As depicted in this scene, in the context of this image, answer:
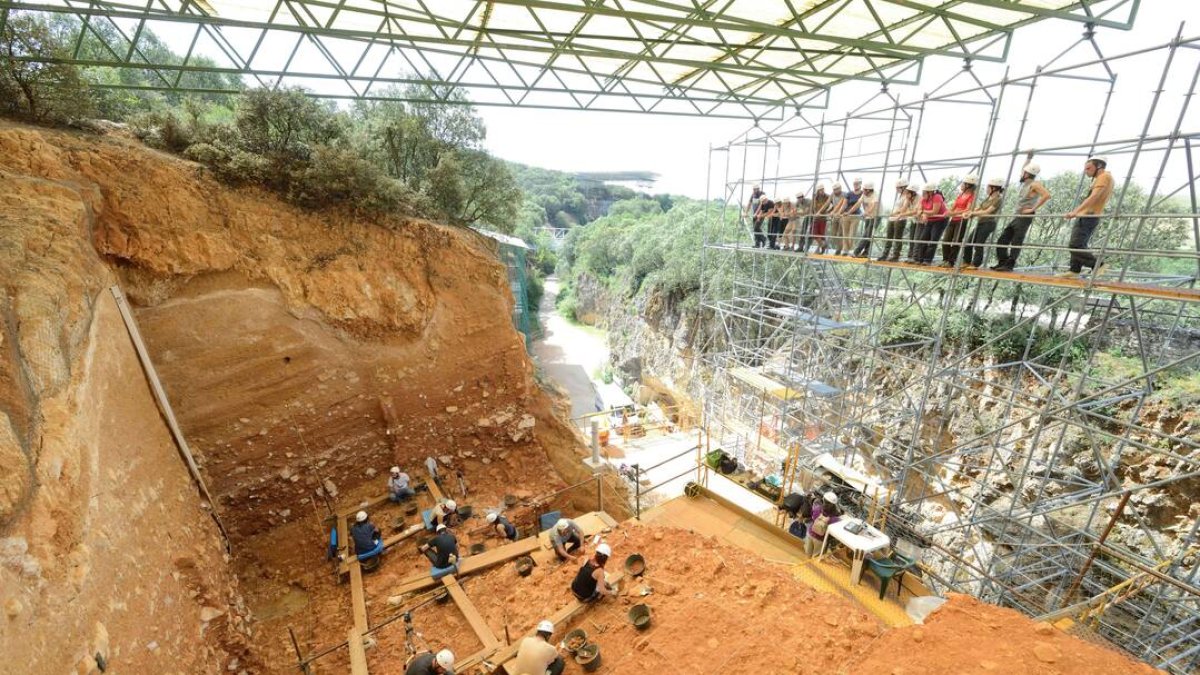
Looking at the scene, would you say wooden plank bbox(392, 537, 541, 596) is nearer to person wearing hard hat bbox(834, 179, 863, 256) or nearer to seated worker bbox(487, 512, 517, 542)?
seated worker bbox(487, 512, 517, 542)

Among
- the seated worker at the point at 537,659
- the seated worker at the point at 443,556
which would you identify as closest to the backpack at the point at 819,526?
the seated worker at the point at 537,659

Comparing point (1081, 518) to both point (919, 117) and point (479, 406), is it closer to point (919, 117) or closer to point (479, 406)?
point (919, 117)

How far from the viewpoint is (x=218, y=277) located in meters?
7.82

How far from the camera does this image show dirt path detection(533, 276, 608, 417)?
24.4m

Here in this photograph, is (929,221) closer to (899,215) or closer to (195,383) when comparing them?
(899,215)

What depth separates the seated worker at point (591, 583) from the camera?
6020 millimetres

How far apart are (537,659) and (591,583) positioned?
1.13 m

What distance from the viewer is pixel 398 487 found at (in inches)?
349

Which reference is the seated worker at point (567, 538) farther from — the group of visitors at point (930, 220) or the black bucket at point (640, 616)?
the group of visitors at point (930, 220)

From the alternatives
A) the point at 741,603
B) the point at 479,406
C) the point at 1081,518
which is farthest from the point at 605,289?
the point at 741,603

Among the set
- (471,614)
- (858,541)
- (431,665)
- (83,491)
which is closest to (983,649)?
(858,541)

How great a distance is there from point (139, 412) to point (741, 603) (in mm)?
8095

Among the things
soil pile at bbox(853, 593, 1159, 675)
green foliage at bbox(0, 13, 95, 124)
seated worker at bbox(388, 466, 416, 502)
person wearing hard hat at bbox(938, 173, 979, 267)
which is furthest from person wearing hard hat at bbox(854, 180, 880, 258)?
green foliage at bbox(0, 13, 95, 124)

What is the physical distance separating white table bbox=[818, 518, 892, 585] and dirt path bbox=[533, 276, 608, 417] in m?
15.2
